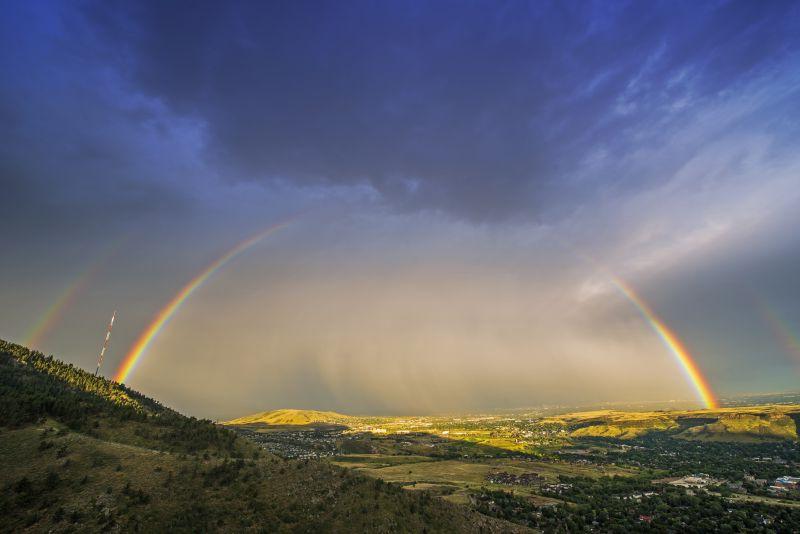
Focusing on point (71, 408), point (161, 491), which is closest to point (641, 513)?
point (161, 491)

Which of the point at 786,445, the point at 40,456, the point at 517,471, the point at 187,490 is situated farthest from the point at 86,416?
the point at 786,445

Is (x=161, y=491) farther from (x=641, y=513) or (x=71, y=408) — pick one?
(x=641, y=513)

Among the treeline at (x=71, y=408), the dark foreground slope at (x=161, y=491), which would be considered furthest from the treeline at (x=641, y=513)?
the treeline at (x=71, y=408)

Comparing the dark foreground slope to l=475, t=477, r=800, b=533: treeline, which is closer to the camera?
the dark foreground slope

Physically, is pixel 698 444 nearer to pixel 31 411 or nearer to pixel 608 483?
pixel 608 483

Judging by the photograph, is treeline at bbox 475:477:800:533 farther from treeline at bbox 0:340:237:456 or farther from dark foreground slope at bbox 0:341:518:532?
treeline at bbox 0:340:237:456

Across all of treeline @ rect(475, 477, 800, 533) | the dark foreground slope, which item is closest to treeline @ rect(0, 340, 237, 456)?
the dark foreground slope
